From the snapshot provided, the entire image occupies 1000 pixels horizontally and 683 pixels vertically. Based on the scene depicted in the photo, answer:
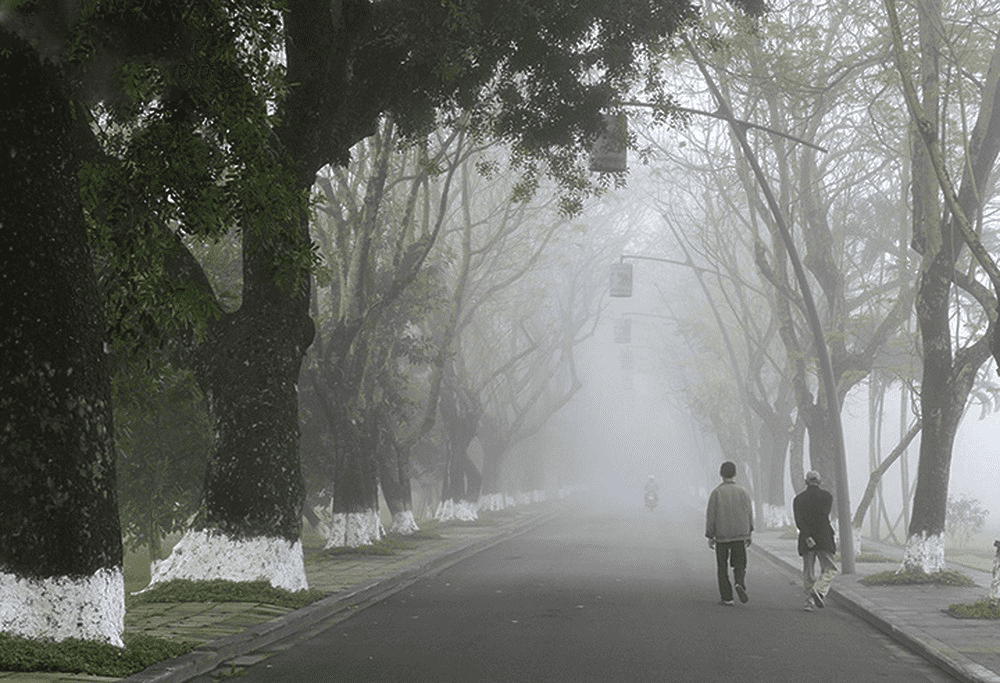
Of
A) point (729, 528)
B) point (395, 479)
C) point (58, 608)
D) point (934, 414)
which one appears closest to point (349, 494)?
point (395, 479)

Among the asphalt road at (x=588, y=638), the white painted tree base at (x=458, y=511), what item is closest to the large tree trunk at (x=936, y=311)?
the asphalt road at (x=588, y=638)

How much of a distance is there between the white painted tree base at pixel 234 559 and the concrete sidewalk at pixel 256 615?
2.24ft

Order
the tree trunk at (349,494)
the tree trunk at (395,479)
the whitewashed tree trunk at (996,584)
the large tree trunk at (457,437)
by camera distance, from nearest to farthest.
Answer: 1. the whitewashed tree trunk at (996,584)
2. the tree trunk at (349,494)
3. the tree trunk at (395,479)
4. the large tree trunk at (457,437)

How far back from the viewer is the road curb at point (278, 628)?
840 cm

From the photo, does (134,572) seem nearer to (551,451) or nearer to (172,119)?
(172,119)

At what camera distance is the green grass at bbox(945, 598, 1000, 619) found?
12.6 m

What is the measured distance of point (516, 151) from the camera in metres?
17.8

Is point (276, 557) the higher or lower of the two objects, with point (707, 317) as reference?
lower

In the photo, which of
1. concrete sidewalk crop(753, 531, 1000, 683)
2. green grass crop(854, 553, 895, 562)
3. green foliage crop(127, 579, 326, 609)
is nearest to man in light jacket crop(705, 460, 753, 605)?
concrete sidewalk crop(753, 531, 1000, 683)

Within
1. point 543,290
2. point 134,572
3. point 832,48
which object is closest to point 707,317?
point 543,290

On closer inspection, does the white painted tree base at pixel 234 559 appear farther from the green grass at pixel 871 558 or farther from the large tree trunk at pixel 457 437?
the large tree trunk at pixel 457 437

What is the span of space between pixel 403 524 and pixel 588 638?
2010 centimetres

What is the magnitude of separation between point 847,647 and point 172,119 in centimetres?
765

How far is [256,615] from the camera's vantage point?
1201 cm
